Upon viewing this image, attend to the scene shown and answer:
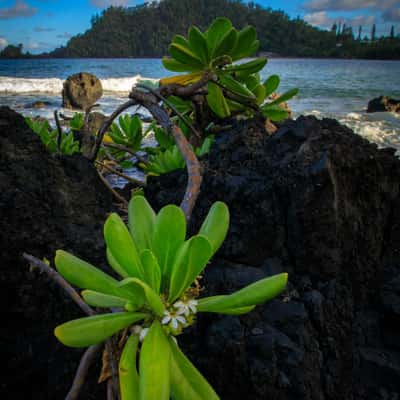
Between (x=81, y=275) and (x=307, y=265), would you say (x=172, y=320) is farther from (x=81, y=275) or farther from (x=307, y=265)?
(x=307, y=265)

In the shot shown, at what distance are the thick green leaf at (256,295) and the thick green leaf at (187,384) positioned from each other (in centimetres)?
10

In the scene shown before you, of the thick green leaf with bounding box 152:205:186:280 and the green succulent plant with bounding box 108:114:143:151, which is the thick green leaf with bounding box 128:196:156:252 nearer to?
the thick green leaf with bounding box 152:205:186:280

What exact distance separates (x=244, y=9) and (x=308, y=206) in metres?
89.1

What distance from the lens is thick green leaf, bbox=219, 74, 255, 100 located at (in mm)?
1332

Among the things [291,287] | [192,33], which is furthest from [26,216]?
[192,33]

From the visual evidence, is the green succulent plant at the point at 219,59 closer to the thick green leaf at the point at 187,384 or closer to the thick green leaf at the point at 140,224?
the thick green leaf at the point at 140,224

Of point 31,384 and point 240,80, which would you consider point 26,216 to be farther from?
point 240,80

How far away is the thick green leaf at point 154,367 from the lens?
1.57 feet

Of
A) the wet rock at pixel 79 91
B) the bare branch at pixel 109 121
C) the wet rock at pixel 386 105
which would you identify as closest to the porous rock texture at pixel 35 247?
the bare branch at pixel 109 121

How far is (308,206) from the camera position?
0.96m

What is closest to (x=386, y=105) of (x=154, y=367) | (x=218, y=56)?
(x=218, y=56)

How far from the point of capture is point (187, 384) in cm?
54

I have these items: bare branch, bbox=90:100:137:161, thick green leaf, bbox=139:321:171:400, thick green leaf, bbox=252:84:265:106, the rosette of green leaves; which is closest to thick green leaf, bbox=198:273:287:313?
thick green leaf, bbox=139:321:171:400

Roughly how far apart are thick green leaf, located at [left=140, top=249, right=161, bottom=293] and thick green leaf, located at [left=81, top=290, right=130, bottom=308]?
0.05 meters
